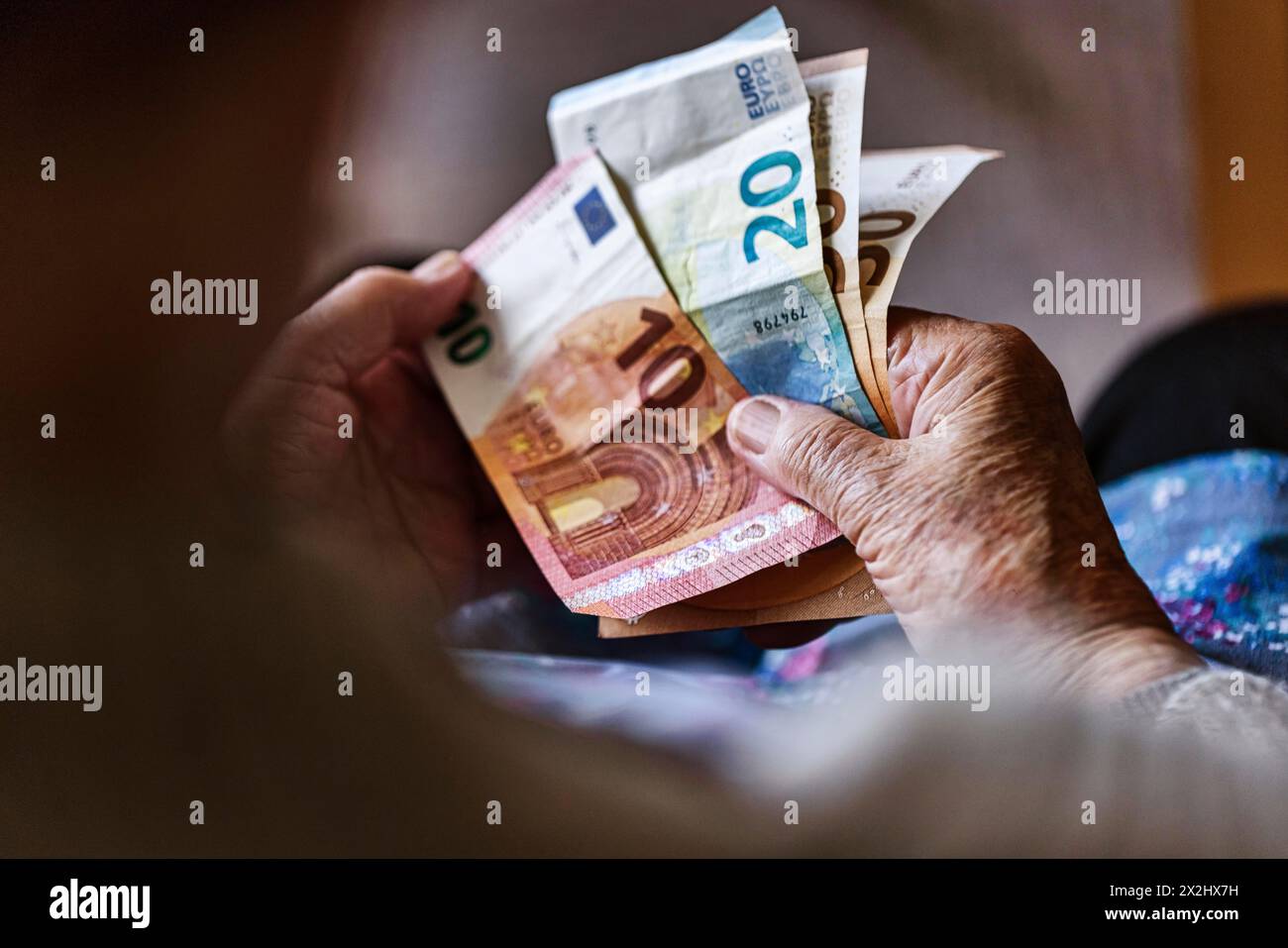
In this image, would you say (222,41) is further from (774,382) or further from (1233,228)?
(1233,228)

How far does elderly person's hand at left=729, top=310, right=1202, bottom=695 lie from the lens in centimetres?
74

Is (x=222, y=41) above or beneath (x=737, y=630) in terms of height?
above

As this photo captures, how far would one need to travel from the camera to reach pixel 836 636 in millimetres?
849

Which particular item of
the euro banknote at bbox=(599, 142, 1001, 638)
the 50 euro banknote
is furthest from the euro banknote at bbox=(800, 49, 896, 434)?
the 50 euro banknote

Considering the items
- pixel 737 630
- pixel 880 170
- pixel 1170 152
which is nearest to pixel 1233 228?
pixel 1170 152

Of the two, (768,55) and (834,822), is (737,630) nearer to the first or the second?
(834,822)

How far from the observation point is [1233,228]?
0.85 metres

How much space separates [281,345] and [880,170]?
1.78ft

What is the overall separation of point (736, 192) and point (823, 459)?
0.81 ft

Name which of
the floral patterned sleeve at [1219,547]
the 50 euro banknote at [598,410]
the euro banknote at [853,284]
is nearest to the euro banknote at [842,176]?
the euro banknote at [853,284]

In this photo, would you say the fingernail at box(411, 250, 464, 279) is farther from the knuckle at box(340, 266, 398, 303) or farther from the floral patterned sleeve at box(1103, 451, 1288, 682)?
the floral patterned sleeve at box(1103, 451, 1288, 682)

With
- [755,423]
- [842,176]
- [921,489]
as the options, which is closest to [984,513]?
[921,489]
